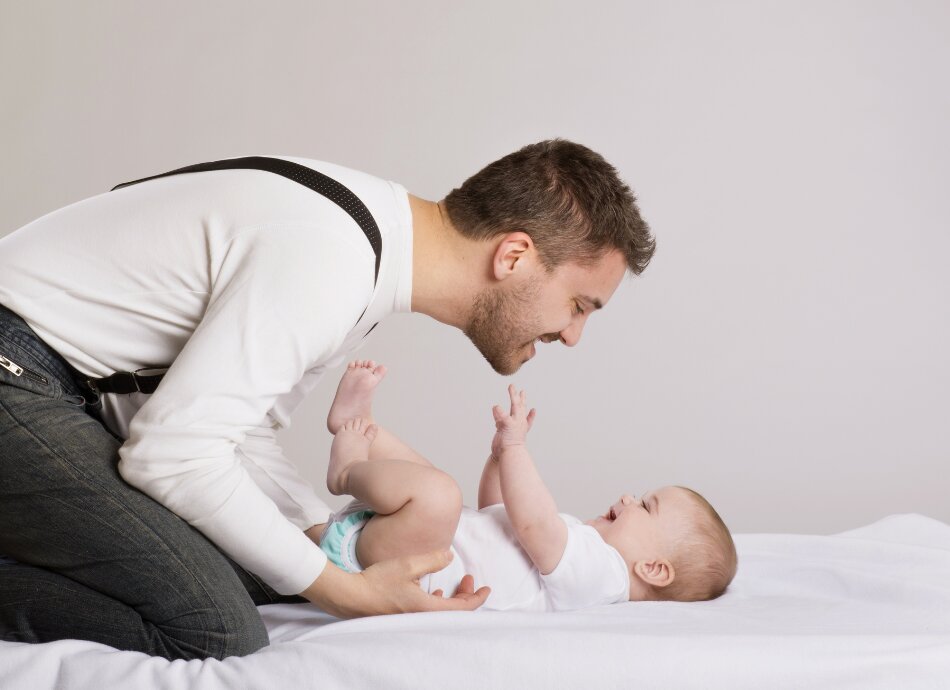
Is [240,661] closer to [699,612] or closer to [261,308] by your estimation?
[261,308]

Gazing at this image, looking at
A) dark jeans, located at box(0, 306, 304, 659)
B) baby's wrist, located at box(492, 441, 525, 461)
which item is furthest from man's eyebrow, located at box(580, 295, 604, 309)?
dark jeans, located at box(0, 306, 304, 659)

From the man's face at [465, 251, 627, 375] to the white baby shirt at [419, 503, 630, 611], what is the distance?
1.39 ft

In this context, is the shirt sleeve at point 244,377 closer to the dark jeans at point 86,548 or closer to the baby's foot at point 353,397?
the dark jeans at point 86,548

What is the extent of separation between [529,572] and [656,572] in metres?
0.31

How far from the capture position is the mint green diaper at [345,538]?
2.14 m

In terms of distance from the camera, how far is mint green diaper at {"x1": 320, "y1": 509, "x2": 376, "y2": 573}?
7.02 ft

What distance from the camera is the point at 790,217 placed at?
13.9 feet

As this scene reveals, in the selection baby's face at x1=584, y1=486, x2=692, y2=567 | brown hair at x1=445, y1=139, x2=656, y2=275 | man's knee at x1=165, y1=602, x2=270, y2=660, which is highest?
brown hair at x1=445, y1=139, x2=656, y2=275

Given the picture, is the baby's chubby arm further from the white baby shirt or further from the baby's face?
the baby's face

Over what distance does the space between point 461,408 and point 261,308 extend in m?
2.63

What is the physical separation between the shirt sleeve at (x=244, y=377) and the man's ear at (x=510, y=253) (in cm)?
40

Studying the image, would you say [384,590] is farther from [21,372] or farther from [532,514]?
[21,372]

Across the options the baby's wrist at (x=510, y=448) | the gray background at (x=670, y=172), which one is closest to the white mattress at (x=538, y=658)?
the baby's wrist at (x=510, y=448)

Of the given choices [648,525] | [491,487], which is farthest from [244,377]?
[648,525]
